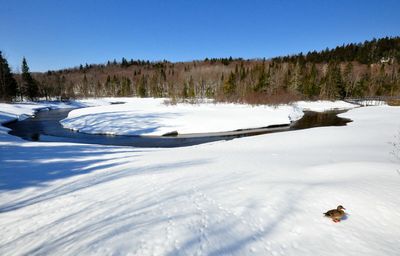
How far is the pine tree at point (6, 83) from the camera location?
51094mm

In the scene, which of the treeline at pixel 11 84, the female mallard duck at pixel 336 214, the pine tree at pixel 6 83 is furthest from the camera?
the treeline at pixel 11 84

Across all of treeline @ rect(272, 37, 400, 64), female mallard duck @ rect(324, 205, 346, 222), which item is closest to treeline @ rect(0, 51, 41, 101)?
female mallard duck @ rect(324, 205, 346, 222)

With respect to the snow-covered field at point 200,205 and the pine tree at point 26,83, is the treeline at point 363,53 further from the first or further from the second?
the snow-covered field at point 200,205

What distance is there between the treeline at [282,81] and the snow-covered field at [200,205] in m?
39.9

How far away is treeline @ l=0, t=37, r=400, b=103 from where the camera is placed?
66.1 m

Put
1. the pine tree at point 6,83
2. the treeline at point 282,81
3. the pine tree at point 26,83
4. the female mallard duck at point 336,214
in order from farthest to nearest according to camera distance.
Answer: the treeline at point 282,81 < the pine tree at point 26,83 < the pine tree at point 6,83 < the female mallard duck at point 336,214

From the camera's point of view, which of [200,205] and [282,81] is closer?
[200,205]

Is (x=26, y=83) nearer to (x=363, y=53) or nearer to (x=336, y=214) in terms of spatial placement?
(x=336, y=214)

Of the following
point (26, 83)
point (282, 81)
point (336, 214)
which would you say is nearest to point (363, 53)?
point (282, 81)

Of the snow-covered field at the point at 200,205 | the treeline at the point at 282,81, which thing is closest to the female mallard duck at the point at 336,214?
the snow-covered field at the point at 200,205

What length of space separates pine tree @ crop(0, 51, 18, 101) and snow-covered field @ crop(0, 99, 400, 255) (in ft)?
175

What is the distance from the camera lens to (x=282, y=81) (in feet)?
239

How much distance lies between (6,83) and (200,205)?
66.2m

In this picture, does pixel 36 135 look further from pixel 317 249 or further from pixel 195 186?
pixel 317 249
